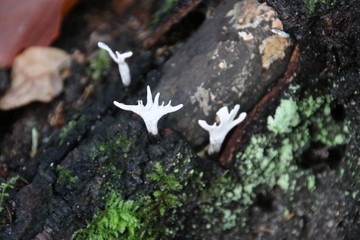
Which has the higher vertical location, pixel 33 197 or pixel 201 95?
pixel 33 197

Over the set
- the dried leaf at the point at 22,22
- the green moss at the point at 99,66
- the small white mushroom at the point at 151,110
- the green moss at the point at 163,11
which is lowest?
the green moss at the point at 99,66

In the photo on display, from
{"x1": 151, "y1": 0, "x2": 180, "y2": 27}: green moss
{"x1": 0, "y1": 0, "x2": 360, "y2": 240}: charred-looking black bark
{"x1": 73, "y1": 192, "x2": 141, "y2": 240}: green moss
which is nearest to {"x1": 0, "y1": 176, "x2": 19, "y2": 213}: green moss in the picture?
{"x1": 0, "y1": 0, "x2": 360, "y2": 240}: charred-looking black bark

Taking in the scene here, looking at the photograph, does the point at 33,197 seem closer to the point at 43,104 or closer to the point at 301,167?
the point at 43,104

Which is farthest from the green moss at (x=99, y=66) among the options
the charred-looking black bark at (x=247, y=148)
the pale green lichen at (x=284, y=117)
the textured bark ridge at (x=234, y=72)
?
the pale green lichen at (x=284, y=117)

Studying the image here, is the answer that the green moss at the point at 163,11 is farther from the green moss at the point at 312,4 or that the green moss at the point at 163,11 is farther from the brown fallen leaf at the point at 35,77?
the green moss at the point at 312,4

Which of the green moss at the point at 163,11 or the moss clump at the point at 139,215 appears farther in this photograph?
the green moss at the point at 163,11

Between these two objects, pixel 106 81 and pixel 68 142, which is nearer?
pixel 68 142

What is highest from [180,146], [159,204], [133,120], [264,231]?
[133,120]

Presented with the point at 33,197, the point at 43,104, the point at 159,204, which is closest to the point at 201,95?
the point at 159,204
